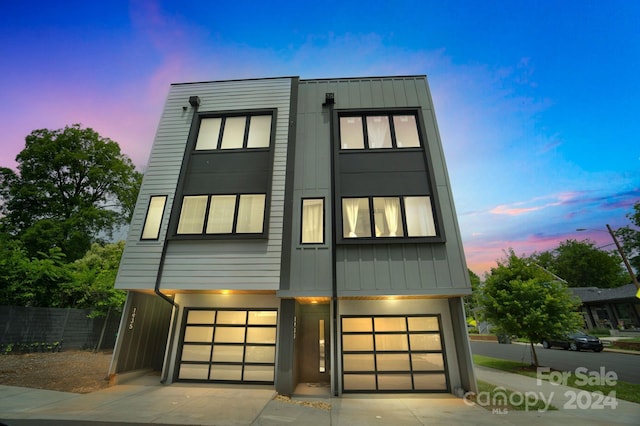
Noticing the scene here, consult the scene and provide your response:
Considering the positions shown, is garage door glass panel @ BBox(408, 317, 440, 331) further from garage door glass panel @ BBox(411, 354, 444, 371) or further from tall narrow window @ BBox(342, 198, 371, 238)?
tall narrow window @ BBox(342, 198, 371, 238)

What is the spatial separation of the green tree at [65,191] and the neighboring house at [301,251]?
1549 centimetres

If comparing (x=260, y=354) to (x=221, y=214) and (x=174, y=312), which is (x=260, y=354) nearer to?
(x=174, y=312)

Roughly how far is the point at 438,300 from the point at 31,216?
27687mm

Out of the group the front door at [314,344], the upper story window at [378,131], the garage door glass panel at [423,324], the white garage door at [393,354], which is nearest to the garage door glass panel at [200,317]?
the front door at [314,344]

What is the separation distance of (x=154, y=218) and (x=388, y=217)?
307 inches

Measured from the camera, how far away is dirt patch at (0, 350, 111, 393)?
736 centimetres

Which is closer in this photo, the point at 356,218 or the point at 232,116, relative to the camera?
the point at 356,218

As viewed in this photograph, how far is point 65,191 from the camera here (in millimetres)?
21203

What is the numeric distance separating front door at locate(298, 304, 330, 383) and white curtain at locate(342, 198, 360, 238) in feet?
10.5

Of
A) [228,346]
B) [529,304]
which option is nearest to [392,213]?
[228,346]

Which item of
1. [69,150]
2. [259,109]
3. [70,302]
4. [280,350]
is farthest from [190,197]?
[69,150]

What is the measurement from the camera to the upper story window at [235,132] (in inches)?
Answer: 397

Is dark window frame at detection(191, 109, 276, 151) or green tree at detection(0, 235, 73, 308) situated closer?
dark window frame at detection(191, 109, 276, 151)

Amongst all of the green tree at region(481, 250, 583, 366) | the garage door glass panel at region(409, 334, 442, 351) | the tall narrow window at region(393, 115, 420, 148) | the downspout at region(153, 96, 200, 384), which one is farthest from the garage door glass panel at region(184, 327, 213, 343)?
the green tree at region(481, 250, 583, 366)
